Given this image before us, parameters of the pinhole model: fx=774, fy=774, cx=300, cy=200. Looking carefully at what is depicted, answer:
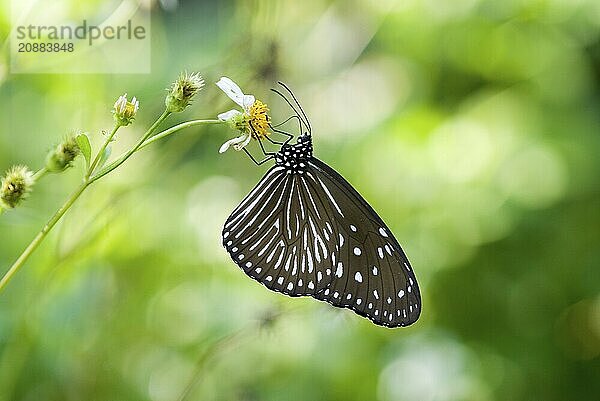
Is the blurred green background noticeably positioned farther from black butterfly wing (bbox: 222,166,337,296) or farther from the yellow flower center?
the yellow flower center

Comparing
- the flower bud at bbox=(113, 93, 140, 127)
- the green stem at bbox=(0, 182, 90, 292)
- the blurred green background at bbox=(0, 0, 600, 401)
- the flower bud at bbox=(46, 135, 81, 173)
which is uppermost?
the blurred green background at bbox=(0, 0, 600, 401)

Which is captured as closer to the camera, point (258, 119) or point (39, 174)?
point (39, 174)

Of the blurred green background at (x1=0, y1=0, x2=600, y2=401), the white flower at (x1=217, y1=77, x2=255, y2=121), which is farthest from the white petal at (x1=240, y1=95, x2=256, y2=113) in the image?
the blurred green background at (x1=0, y1=0, x2=600, y2=401)

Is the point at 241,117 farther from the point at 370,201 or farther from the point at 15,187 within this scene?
the point at 370,201

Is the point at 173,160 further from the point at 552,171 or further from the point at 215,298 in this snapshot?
the point at 552,171

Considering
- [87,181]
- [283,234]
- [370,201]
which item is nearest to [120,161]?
[87,181]

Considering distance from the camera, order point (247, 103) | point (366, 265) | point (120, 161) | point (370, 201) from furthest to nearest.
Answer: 1. point (370, 201)
2. point (366, 265)
3. point (247, 103)
4. point (120, 161)

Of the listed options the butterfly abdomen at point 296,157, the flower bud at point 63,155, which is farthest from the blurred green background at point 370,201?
the flower bud at point 63,155
